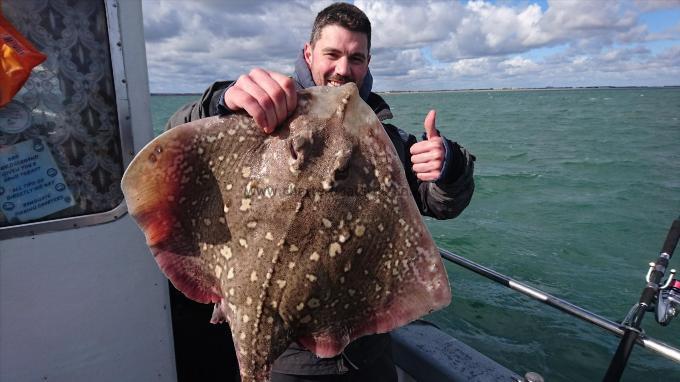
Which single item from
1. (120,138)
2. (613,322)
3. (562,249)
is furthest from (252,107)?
(562,249)

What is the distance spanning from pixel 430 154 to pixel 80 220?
2.27m

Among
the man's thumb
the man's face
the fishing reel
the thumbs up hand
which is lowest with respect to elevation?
the fishing reel

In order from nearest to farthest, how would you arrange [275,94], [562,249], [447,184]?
[275,94] < [447,184] < [562,249]

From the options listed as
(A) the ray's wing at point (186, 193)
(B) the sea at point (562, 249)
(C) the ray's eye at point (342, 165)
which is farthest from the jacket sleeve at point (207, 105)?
(B) the sea at point (562, 249)

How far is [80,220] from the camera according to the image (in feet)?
9.05

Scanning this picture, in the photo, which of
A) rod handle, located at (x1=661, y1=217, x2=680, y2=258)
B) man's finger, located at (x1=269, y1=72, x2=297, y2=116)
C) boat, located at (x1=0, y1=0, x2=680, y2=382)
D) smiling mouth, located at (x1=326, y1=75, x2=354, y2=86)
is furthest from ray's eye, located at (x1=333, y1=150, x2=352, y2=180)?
rod handle, located at (x1=661, y1=217, x2=680, y2=258)

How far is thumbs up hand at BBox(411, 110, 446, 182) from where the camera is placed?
2182 mm

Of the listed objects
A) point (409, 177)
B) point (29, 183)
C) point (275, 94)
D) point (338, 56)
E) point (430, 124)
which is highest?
point (338, 56)

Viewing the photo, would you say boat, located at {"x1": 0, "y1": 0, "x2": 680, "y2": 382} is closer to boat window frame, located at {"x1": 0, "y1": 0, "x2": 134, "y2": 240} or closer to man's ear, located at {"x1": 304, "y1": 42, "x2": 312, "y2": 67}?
boat window frame, located at {"x1": 0, "y1": 0, "x2": 134, "y2": 240}

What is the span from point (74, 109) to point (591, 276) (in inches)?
495

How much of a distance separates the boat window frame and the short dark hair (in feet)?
4.09

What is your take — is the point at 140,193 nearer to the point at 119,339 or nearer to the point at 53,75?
the point at 53,75

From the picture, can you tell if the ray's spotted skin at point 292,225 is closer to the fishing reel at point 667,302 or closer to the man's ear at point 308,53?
the man's ear at point 308,53

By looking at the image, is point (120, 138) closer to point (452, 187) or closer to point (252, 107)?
point (252, 107)
